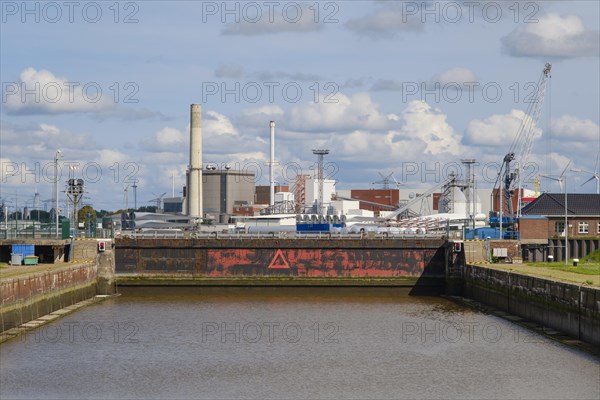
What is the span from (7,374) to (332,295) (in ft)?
143

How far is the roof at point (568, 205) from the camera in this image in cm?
12794

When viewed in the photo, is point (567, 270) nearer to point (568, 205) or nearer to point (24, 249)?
point (24, 249)

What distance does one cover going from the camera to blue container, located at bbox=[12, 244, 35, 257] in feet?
300

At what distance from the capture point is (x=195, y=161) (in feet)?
582

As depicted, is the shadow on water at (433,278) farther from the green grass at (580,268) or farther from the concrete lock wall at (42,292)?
the concrete lock wall at (42,292)

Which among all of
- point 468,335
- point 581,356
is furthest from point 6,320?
point 581,356

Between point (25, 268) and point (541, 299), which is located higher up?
point (25, 268)

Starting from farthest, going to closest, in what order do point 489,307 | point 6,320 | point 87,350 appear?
point 489,307 → point 6,320 → point 87,350

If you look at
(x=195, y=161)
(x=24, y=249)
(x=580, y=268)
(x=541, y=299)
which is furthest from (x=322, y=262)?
(x=195, y=161)

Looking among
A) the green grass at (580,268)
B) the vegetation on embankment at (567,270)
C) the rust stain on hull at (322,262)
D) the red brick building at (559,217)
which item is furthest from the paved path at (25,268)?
the red brick building at (559,217)

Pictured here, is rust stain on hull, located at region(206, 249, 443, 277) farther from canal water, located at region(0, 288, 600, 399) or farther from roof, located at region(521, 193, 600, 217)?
roof, located at region(521, 193, 600, 217)

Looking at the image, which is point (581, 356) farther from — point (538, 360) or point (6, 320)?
point (6, 320)

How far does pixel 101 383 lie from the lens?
49125mm

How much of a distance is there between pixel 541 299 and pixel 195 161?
11622 cm
